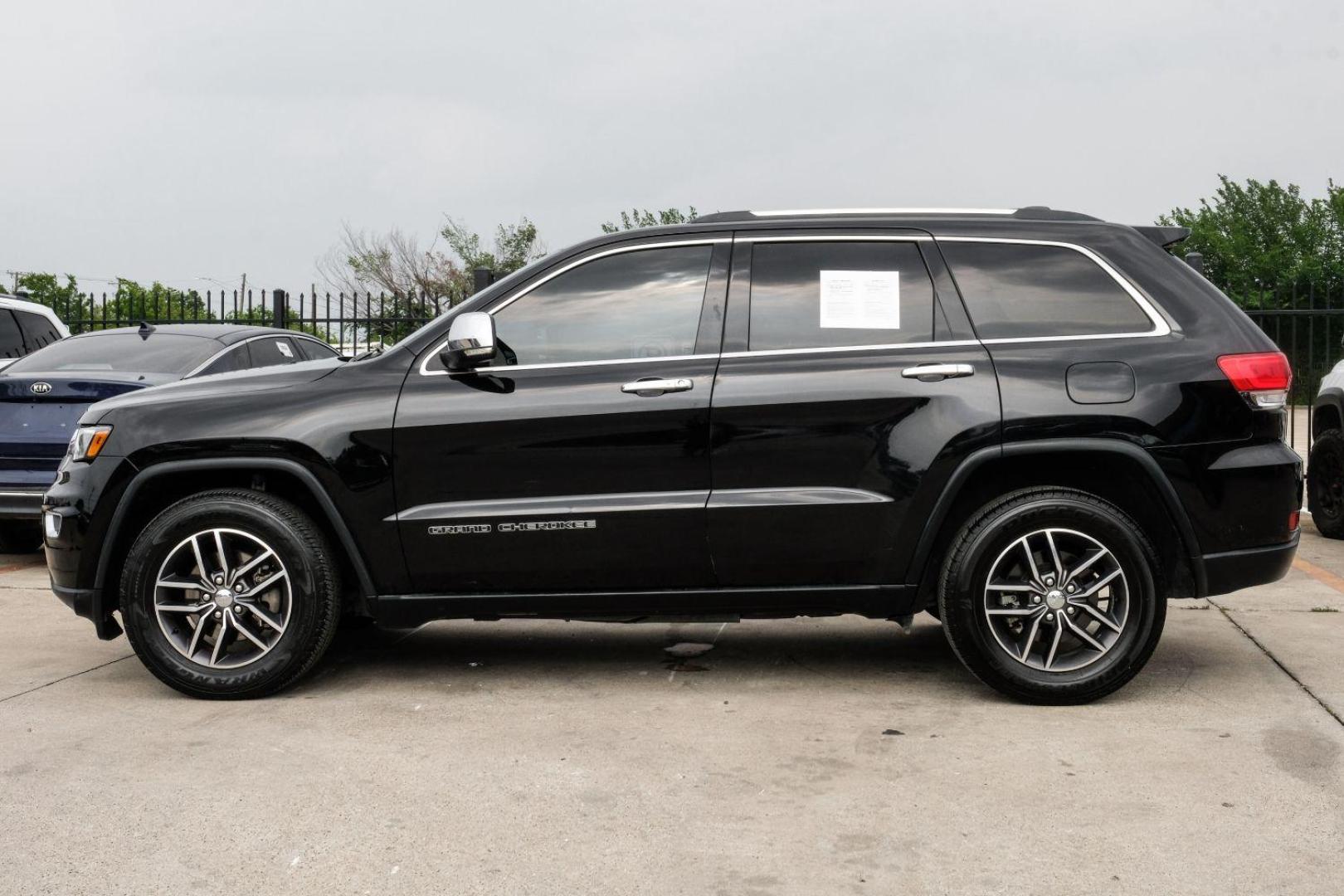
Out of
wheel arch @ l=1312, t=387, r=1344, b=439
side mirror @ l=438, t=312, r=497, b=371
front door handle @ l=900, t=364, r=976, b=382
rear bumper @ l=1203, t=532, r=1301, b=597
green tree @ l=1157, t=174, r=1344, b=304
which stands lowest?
rear bumper @ l=1203, t=532, r=1301, b=597

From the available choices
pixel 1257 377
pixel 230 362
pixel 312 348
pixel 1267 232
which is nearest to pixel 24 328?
pixel 312 348

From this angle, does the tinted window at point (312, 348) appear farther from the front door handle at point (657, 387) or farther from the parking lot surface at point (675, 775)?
the front door handle at point (657, 387)

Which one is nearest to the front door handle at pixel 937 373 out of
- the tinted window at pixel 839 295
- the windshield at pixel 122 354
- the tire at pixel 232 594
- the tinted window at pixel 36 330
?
the tinted window at pixel 839 295

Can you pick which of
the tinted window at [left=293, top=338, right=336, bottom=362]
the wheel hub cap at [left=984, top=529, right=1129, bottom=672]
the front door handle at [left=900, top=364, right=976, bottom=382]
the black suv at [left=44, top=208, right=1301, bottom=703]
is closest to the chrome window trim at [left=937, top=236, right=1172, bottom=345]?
the black suv at [left=44, top=208, right=1301, bottom=703]

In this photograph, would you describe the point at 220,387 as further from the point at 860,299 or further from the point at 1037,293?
the point at 1037,293

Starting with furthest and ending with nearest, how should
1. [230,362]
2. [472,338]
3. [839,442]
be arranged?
[230,362] < [839,442] < [472,338]

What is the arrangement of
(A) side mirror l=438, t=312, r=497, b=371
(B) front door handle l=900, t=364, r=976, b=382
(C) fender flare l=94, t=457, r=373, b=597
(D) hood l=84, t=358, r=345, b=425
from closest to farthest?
1. (A) side mirror l=438, t=312, r=497, b=371
2. (B) front door handle l=900, t=364, r=976, b=382
3. (C) fender flare l=94, t=457, r=373, b=597
4. (D) hood l=84, t=358, r=345, b=425

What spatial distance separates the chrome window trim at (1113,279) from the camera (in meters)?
4.99

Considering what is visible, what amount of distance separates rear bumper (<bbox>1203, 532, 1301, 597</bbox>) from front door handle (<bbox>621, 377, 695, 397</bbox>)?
6.65ft

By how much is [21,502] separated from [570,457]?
191 inches

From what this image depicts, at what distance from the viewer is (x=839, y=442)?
4.92 meters

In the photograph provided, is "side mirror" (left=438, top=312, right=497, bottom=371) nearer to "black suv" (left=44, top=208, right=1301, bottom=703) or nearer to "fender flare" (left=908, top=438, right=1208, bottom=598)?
"black suv" (left=44, top=208, right=1301, bottom=703)

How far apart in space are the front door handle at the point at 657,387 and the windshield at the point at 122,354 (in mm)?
4958

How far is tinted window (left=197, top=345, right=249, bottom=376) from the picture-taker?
9102 mm
